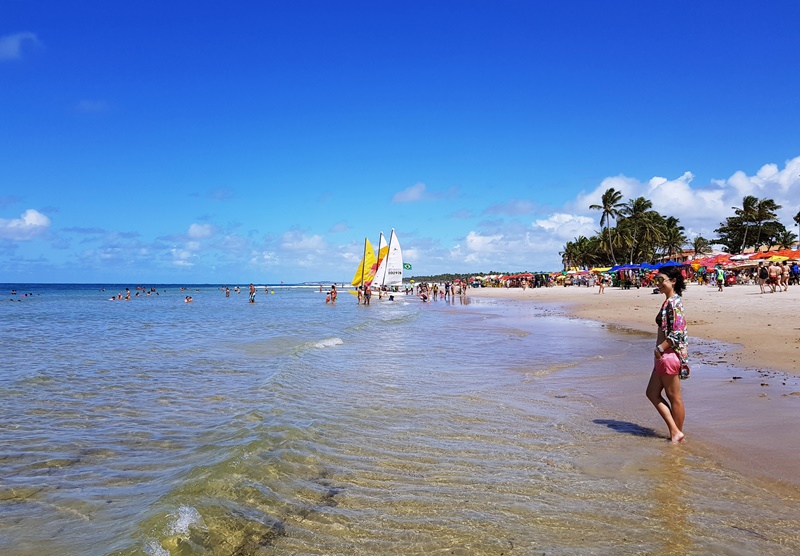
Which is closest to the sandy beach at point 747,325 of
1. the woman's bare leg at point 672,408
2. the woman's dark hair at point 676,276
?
the woman's bare leg at point 672,408

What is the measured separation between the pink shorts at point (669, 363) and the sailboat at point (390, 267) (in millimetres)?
48281

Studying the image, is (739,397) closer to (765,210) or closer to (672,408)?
(672,408)

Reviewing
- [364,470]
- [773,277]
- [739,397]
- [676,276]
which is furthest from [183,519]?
[773,277]

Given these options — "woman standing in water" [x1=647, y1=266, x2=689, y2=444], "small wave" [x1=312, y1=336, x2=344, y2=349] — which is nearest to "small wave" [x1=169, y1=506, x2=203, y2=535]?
"woman standing in water" [x1=647, y1=266, x2=689, y2=444]

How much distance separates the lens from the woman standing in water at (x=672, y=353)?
19.5 ft

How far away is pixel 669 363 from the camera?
6.02 m

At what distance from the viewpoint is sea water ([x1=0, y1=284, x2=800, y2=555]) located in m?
3.81

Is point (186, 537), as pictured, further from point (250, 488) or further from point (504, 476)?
point (504, 476)

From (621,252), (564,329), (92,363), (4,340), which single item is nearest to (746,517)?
(92,363)

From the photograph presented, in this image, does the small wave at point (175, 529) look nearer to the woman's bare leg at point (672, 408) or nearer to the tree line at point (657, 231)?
the woman's bare leg at point (672, 408)

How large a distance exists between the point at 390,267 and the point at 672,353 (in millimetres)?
49754

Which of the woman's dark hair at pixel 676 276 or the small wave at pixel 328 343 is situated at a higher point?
the woman's dark hair at pixel 676 276

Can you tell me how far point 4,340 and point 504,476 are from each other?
21694 mm

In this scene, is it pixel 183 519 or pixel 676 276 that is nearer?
pixel 183 519
